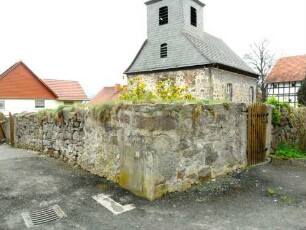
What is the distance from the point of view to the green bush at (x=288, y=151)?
7.35 metres

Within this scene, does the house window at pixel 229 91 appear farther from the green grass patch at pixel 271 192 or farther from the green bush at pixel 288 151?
the green grass patch at pixel 271 192

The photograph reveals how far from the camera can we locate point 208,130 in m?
5.48

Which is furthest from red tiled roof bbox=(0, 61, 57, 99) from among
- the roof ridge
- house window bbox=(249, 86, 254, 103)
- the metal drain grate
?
the metal drain grate

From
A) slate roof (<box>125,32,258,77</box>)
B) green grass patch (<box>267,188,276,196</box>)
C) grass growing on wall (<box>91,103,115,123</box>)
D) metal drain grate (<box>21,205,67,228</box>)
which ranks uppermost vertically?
slate roof (<box>125,32,258,77</box>)

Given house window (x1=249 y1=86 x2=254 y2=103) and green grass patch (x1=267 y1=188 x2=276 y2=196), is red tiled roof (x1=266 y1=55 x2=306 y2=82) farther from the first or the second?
green grass patch (x1=267 y1=188 x2=276 y2=196)

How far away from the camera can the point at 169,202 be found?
4.47 meters

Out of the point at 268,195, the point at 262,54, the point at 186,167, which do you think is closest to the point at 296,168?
the point at 268,195

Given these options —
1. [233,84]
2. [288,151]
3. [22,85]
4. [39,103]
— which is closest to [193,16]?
[233,84]

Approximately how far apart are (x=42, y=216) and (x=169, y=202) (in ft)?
6.65

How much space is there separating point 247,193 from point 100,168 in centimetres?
314

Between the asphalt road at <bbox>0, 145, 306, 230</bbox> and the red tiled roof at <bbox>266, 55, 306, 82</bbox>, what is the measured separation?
24066mm

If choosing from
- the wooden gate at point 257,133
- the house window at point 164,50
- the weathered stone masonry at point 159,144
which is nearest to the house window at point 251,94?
the house window at point 164,50

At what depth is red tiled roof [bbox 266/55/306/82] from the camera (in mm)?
27062

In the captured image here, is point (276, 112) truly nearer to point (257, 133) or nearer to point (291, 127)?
point (291, 127)
